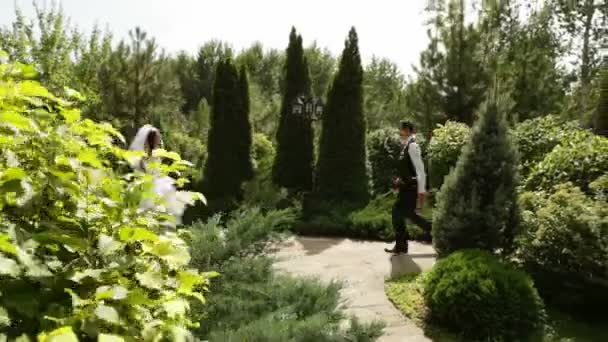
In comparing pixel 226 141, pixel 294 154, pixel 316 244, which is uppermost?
pixel 226 141

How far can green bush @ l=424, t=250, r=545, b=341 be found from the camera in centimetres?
446

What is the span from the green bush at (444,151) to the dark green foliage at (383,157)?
128cm

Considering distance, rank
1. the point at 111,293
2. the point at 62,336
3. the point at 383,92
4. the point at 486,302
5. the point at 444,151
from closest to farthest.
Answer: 1. the point at 62,336
2. the point at 111,293
3. the point at 486,302
4. the point at 444,151
5. the point at 383,92

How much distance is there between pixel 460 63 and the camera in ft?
52.3

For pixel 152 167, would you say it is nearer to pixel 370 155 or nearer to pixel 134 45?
pixel 370 155

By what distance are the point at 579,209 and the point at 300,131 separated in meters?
7.47

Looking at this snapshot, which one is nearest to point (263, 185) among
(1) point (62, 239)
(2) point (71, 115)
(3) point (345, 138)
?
(3) point (345, 138)

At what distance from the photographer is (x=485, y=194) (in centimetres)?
542

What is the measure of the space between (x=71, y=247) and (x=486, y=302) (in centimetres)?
395

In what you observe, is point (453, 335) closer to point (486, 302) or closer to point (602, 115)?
point (486, 302)

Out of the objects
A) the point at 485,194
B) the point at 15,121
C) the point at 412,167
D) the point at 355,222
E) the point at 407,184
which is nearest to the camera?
the point at 15,121

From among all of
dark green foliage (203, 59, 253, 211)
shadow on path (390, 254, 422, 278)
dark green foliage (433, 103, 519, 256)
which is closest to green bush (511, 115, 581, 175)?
shadow on path (390, 254, 422, 278)

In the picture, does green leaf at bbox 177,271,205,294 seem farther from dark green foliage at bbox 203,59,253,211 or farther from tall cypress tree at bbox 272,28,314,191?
tall cypress tree at bbox 272,28,314,191

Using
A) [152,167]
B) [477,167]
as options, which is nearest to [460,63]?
[477,167]
